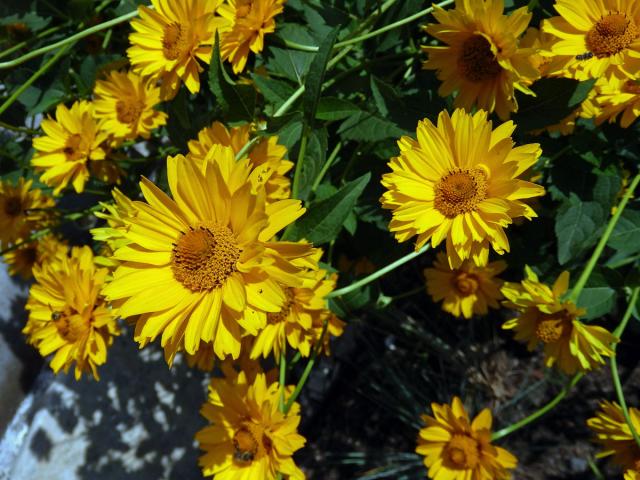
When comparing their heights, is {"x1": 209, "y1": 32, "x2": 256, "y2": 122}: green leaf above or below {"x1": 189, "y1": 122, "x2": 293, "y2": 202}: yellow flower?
above

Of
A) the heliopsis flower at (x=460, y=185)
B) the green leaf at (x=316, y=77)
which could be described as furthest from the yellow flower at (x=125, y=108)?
the heliopsis flower at (x=460, y=185)

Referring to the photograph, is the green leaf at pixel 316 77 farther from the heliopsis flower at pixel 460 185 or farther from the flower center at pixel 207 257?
the flower center at pixel 207 257

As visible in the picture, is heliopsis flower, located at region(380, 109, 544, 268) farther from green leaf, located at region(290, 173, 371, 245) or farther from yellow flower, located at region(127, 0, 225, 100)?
yellow flower, located at region(127, 0, 225, 100)

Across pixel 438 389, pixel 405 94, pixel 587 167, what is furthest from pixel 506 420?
pixel 405 94

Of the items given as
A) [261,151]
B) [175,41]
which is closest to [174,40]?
[175,41]

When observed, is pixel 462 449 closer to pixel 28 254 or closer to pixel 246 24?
pixel 246 24

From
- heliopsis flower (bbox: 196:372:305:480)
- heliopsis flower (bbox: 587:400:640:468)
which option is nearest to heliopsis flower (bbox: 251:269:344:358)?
heliopsis flower (bbox: 196:372:305:480)

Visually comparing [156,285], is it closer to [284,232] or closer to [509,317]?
[284,232]
